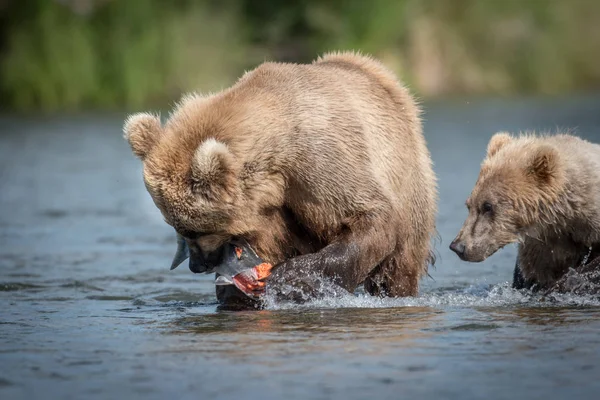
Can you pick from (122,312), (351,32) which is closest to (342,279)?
(122,312)

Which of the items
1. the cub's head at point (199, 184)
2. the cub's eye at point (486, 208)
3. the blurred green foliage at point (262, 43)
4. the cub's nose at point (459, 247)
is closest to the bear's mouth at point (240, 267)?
the cub's head at point (199, 184)

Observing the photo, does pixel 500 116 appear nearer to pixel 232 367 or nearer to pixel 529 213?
pixel 529 213

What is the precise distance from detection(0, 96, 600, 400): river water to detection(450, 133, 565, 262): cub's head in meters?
0.40

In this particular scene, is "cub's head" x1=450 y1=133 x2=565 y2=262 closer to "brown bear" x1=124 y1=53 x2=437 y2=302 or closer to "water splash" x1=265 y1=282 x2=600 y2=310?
"water splash" x1=265 y1=282 x2=600 y2=310

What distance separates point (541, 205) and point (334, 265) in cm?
147

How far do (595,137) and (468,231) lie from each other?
13.7 meters

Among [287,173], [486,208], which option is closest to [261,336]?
[287,173]

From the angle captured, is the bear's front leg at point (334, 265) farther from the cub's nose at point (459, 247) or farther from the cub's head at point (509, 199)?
the cub's head at point (509, 199)

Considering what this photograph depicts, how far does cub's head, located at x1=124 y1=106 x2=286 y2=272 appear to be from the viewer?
7289mm

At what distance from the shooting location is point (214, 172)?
7.24 metres

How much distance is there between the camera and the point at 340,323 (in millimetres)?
7316

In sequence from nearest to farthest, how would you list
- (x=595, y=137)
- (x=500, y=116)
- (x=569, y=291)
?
(x=569, y=291), (x=595, y=137), (x=500, y=116)

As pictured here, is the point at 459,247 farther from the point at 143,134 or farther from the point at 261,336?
the point at 143,134

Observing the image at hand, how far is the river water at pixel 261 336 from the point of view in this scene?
5.73 m
